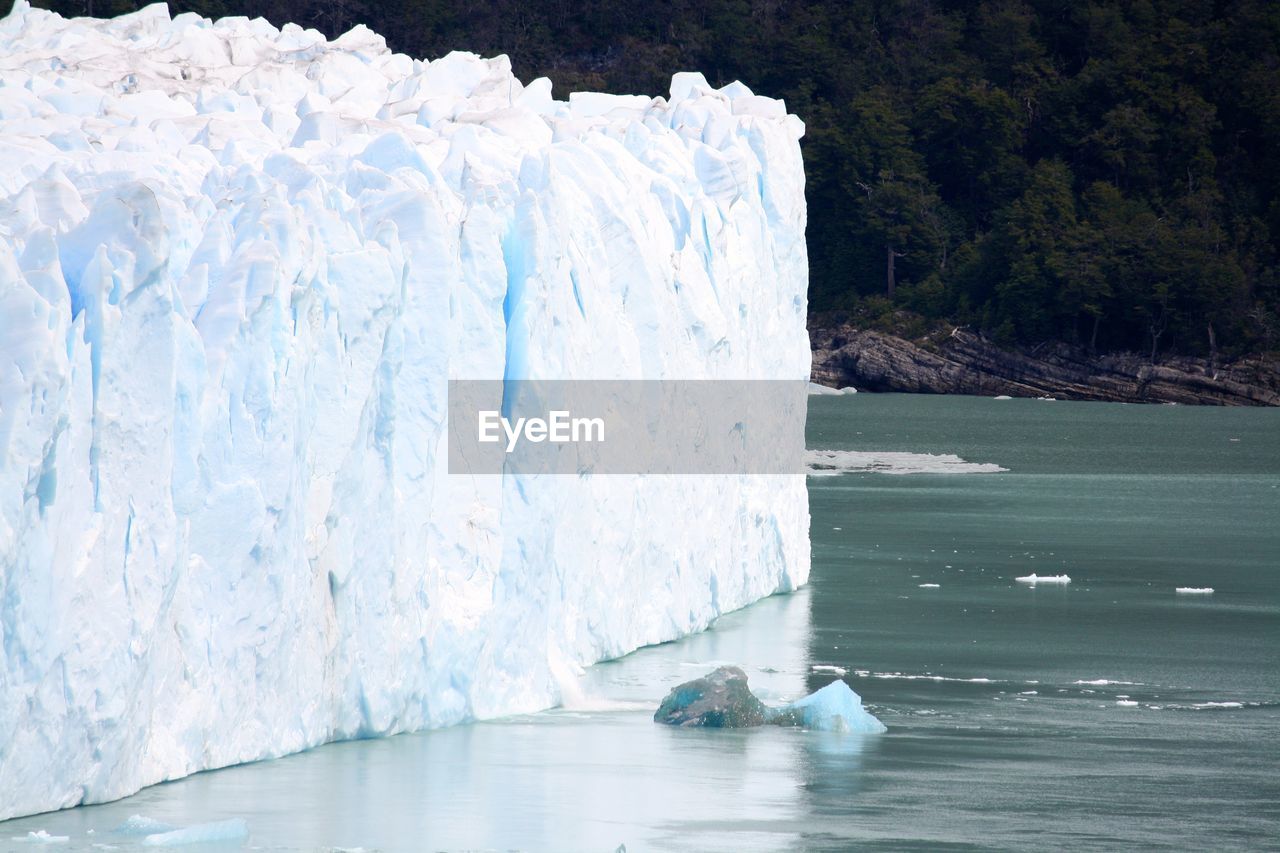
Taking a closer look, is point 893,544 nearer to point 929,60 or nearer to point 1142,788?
point 1142,788

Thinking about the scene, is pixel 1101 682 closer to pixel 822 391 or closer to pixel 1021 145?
pixel 822 391

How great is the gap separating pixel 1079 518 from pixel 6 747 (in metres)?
19.7

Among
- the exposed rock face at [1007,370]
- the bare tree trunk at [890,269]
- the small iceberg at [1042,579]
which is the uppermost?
the bare tree trunk at [890,269]

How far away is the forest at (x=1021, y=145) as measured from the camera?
195 ft

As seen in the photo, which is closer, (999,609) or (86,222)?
(86,222)

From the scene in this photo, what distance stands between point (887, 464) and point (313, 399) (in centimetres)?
2327

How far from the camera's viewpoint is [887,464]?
108 ft

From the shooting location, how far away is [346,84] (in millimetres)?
17125

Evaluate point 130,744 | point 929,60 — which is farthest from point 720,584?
point 929,60

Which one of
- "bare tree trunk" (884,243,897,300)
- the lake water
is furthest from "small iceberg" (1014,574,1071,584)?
"bare tree trunk" (884,243,897,300)

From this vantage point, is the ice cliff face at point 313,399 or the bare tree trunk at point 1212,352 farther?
the bare tree trunk at point 1212,352

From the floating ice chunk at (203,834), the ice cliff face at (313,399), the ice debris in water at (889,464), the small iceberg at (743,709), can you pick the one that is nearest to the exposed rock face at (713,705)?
the small iceberg at (743,709)

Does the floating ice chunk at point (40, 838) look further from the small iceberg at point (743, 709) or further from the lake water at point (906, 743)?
the small iceberg at point (743, 709)

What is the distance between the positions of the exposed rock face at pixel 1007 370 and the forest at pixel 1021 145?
0.66 m
